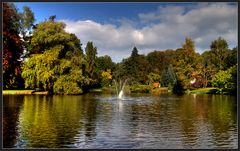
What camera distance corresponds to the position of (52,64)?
39562 millimetres

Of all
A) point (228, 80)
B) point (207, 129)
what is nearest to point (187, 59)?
point (228, 80)

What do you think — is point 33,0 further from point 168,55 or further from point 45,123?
point 168,55

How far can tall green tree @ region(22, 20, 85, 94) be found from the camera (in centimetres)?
3897

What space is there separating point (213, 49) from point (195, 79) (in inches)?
175

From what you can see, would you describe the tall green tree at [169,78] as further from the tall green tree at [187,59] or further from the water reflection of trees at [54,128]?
the water reflection of trees at [54,128]

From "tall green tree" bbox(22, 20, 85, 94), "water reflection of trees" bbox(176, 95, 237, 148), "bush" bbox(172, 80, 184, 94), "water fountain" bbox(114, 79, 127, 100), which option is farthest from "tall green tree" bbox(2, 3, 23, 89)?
"bush" bbox(172, 80, 184, 94)

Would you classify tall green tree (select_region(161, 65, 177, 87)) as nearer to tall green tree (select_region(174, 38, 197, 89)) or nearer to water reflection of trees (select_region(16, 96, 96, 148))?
tall green tree (select_region(174, 38, 197, 89))

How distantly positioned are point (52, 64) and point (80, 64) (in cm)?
290

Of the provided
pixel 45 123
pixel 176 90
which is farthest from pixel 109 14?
pixel 176 90

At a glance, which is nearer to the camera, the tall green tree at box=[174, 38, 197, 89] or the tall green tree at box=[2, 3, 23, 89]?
the tall green tree at box=[2, 3, 23, 89]

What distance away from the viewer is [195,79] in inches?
2085

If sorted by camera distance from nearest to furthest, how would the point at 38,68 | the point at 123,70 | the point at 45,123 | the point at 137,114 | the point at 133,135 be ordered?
the point at 133,135 → the point at 45,123 → the point at 137,114 → the point at 38,68 → the point at 123,70

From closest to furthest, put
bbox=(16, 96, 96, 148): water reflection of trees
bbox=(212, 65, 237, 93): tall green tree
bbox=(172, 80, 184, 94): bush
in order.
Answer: bbox=(16, 96, 96, 148): water reflection of trees, bbox=(212, 65, 237, 93): tall green tree, bbox=(172, 80, 184, 94): bush

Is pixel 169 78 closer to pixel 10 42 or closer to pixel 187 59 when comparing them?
pixel 187 59
